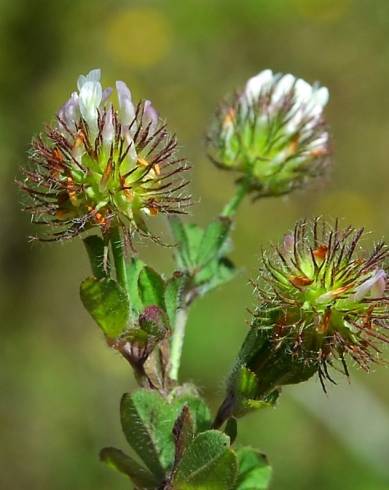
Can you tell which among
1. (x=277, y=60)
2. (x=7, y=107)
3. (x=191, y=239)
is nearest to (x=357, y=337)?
(x=191, y=239)

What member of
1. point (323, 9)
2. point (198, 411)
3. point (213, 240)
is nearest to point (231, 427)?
point (198, 411)

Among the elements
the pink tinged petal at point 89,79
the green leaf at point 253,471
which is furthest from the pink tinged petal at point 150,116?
the green leaf at point 253,471

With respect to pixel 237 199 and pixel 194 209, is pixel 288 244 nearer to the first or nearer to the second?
pixel 237 199

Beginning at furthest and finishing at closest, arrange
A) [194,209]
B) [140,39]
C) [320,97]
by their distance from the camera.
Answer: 1. [140,39]
2. [194,209]
3. [320,97]

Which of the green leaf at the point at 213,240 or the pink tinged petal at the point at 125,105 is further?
the green leaf at the point at 213,240

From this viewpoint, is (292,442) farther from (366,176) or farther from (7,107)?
(7,107)

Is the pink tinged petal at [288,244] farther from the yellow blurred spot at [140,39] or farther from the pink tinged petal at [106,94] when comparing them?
the yellow blurred spot at [140,39]

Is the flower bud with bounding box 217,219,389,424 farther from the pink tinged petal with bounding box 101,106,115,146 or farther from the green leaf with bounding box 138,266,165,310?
the pink tinged petal with bounding box 101,106,115,146
